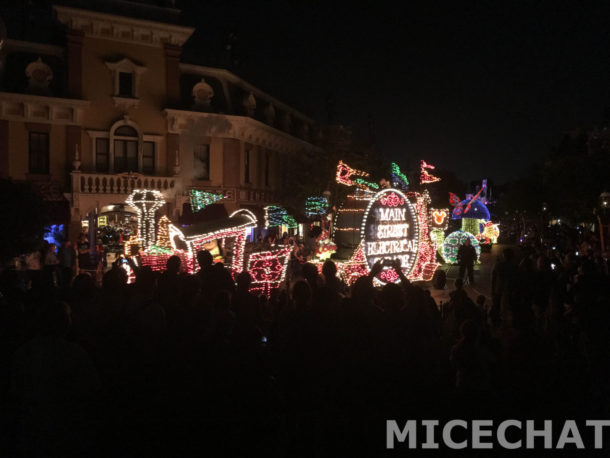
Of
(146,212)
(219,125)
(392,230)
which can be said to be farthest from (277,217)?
(146,212)

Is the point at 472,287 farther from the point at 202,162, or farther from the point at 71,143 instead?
the point at 71,143

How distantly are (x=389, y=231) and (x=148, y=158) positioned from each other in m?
13.9

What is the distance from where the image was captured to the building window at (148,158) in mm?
23016

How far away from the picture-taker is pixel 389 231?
13.1 meters

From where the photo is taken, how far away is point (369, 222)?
12578mm

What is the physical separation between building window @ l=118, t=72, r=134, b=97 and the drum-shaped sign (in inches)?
562

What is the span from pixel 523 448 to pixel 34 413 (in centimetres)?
399

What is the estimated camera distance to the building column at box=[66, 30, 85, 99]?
21.2 meters

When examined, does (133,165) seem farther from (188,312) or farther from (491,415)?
(491,415)

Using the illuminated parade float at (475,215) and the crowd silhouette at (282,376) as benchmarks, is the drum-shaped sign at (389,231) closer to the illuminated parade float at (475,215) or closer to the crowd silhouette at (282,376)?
the crowd silhouette at (282,376)

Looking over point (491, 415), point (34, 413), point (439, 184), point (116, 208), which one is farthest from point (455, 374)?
point (439, 184)

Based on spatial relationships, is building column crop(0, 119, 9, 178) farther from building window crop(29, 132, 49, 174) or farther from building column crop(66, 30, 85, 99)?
building column crop(66, 30, 85, 99)

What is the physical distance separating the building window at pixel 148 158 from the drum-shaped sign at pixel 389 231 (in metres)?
13.3

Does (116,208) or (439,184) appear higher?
(439,184)
